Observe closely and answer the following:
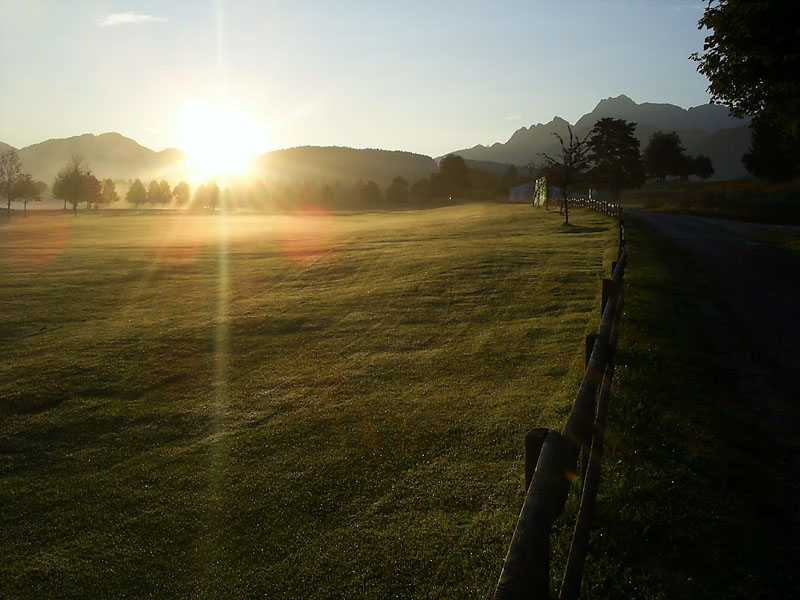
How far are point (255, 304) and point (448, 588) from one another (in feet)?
44.8

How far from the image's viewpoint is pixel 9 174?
93.8 metres

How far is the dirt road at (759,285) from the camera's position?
898cm

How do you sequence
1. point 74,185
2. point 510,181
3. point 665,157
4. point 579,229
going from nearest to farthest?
point 579,229 → point 74,185 → point 665,157 → point 510,181

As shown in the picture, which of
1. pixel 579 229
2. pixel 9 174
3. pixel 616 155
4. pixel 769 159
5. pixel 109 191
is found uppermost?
pixel 109 191

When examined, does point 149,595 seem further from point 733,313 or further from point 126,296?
point 126,296

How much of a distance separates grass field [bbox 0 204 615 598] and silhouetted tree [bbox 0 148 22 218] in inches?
3704

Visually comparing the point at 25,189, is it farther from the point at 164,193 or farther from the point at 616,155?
the point at 616,155

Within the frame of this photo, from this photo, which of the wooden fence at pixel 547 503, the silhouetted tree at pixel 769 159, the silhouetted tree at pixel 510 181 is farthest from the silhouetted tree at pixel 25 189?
the wooden fence at pixel 547 503

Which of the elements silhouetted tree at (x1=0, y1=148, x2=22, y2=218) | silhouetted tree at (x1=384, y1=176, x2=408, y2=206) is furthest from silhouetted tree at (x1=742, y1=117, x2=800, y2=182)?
silhouetted tree at (x1=0, y1=148, x2=22, y2=218)

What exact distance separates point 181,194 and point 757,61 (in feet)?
481

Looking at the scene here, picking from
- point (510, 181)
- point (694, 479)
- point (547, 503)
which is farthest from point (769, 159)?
point (547, 503)

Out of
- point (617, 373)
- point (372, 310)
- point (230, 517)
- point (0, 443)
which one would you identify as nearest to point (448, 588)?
point (230, 517)

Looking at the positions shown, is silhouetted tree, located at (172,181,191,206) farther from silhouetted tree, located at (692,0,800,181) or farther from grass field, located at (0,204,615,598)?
silhouetted tree, located at (692,0,800,181)

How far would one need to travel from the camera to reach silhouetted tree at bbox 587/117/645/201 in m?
85.6
